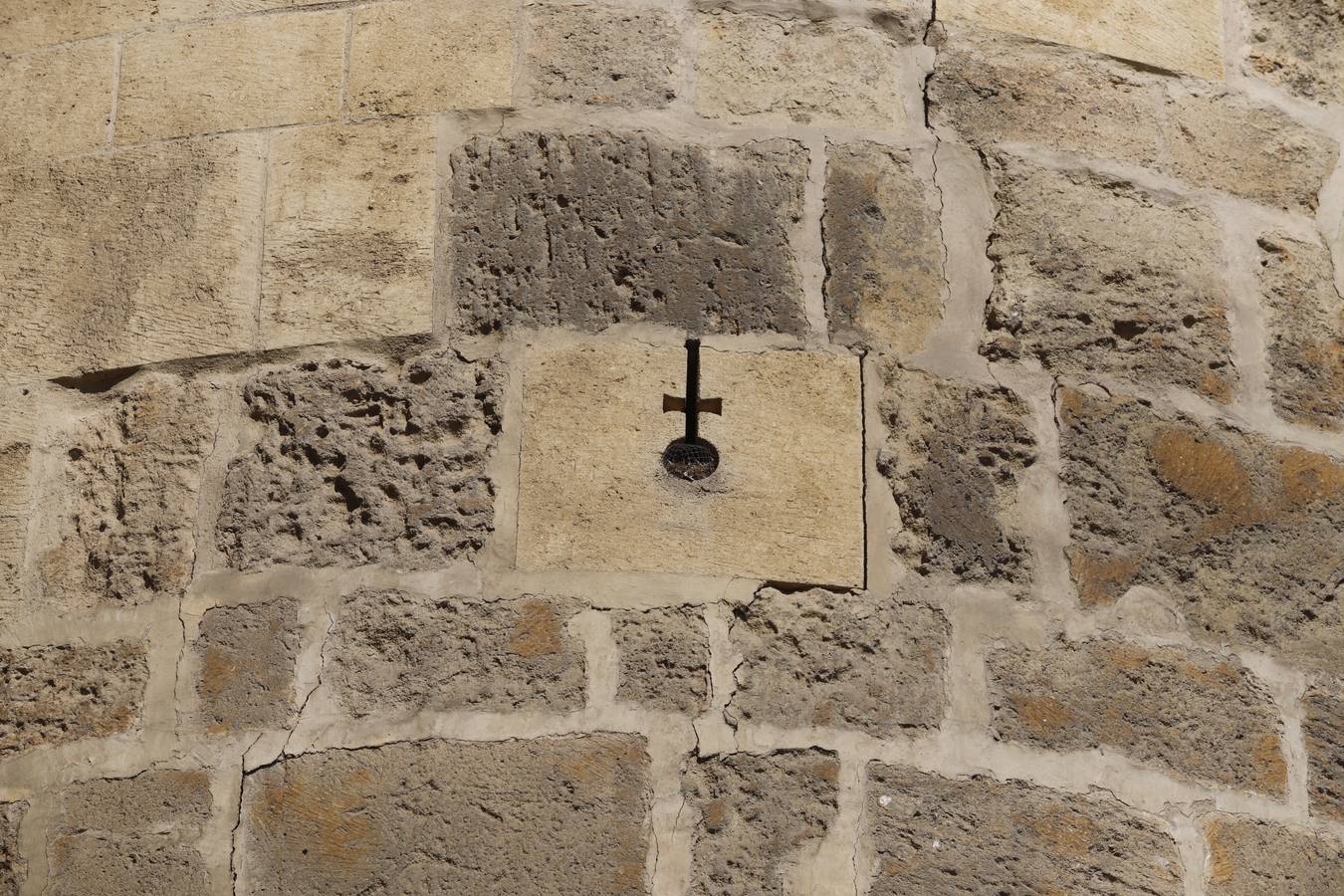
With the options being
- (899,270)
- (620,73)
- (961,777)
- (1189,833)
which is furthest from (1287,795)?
(620,73)

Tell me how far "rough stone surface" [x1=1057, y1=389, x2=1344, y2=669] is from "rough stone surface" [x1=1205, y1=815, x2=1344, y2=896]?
0.25 meters

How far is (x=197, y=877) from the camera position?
170 centimetres

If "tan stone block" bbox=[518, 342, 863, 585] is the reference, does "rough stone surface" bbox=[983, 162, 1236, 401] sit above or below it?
above

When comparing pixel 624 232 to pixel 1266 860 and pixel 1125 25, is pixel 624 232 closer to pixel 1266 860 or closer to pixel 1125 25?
pixel 1125 25

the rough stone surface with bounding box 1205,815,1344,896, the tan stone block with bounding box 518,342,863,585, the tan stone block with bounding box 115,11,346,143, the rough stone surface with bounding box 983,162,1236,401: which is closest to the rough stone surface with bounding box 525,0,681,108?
the tan stone block with bounding box 115,11,346,143

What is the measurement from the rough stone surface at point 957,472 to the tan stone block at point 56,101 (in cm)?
132

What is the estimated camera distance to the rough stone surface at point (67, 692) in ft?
5.92

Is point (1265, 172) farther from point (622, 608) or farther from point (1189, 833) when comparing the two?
point (622, 608)

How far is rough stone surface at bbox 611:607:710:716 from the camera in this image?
67.9 inches

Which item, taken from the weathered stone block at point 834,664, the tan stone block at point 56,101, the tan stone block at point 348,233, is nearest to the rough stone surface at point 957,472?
the weathered stone block at point 834,664

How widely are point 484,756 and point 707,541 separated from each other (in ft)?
1.30

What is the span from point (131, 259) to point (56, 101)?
39 centimetres

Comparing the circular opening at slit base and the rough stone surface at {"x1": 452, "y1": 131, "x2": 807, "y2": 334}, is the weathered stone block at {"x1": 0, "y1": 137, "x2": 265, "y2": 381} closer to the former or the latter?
the rough stone surface at {"x1": 452, "y1": 131, "x2": 807, "y2": 334}

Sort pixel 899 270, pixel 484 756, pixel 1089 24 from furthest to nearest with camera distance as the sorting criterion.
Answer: pixel 1089 24, pixel 899 270, pixel 484 756
